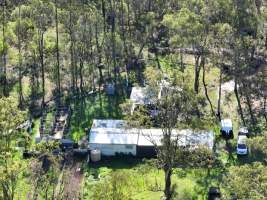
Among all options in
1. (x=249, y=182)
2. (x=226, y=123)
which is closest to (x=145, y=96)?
(x=226, y=123)

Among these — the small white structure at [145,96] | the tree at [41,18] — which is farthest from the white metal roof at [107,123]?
the tree at [41,18]

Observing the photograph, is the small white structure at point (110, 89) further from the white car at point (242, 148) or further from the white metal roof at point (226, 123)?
the white car at point (242, 148)

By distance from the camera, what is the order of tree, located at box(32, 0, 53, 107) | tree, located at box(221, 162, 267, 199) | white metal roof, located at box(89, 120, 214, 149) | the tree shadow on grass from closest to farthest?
tree, located at box(221, 162, 267, 199) → the tree shadow on grass → white metal roof, located at box(89, 120, 214, 149) → tree, located at box(32, 0, 53, 107)

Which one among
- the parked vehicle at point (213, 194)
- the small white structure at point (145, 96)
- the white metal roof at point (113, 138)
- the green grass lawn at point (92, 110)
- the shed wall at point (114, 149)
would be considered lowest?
the parked vehicle at point (213, 194)

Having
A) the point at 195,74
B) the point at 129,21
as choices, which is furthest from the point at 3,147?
the point at 129,21

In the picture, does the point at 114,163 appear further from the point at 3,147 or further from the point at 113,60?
the point at 113,60

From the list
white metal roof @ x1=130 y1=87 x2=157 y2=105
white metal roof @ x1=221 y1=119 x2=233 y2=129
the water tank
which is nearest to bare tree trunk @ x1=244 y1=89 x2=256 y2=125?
white metal roof @ x1=221 y1=119 x2=233 y2=129

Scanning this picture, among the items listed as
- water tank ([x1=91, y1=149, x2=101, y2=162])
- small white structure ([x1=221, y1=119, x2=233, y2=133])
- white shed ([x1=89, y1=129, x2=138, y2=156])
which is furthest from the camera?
small white structure ([x1=221, y1=119, x2=233, y2=133])

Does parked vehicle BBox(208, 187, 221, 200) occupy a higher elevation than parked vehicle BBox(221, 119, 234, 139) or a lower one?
lower

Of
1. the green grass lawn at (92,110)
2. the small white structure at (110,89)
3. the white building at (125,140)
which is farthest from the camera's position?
the small white structure at (110,89)

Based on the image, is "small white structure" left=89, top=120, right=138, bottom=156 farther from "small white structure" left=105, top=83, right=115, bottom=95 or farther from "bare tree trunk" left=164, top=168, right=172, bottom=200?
"small white structure" left=105, top=83, right=115, bottom=95

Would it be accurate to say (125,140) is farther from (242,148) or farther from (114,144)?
(242,148)
